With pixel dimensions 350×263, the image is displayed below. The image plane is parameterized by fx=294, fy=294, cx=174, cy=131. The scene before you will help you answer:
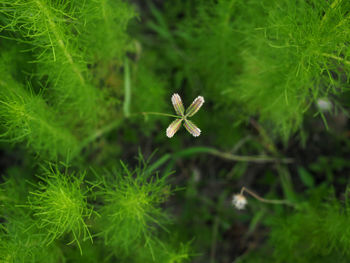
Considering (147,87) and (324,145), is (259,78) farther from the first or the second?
(324,145)

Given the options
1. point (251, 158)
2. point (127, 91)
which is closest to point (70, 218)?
point (127, 91)

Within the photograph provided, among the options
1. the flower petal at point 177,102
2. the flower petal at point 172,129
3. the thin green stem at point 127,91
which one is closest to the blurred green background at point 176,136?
the thin green stem at point 127,91

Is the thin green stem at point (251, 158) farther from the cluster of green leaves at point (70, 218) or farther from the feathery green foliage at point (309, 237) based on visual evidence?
the cluster of green leaves at point (70, 218)

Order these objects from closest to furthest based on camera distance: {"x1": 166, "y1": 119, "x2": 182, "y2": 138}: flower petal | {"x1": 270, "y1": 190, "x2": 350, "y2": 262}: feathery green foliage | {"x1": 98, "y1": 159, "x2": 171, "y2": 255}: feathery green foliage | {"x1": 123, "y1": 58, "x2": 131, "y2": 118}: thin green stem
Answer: {"x1": 166, "y1": 119, "x2": 182, "y2": 138}: flower petal, {"x1": 98, "y1": 159, "x2": 171, "y2": 255}: feathery green foliage, {"x1": 270, "y1": 190, "x2": 350, "y2": 262}: feathery green foliage, {"x1": 123, "y1": 58, "x2": 131, "y2": 118}: thin green stem

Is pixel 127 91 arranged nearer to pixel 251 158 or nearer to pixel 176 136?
pixel 176 136

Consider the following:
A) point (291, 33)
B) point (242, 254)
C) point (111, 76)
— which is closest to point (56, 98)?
point (111, 76)

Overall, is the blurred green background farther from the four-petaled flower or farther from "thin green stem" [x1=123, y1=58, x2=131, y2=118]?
the four-petaled flower

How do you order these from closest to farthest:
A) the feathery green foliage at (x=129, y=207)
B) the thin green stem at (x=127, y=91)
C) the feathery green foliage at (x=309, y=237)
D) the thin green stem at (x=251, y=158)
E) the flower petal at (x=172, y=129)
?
1. the flower petal at (x=172, y=129)
2. the feathery green foliage at (x=129, y=207)
3. the feathery green foliage at (x=309, y=237)
4. the thin green stem at (x=127, y=91)
5. the thin green stem at (x=251, y=158)

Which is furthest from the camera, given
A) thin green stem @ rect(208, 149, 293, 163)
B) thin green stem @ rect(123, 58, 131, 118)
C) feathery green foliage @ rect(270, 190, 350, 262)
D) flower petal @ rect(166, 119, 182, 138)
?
thin green stem @ rect(208, 149, 293, 163)

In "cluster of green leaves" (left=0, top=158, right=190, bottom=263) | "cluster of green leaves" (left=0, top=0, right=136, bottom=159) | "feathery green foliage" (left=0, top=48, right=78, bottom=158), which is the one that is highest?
"cluster of green leaves" (left=0, top=0, right=136, bottom=159)

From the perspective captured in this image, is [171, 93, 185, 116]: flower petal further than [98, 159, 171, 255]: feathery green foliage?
No

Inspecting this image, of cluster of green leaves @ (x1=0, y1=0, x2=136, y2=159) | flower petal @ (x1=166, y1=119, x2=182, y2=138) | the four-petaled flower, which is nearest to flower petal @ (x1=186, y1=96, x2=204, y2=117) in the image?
the four-petaled flower
